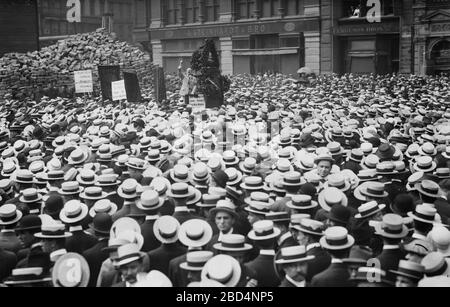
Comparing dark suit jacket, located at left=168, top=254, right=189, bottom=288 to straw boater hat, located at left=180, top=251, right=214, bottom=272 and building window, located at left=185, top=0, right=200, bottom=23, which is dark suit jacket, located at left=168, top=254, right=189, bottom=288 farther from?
building window, located at left=185, top=0, right=200, bottom=23

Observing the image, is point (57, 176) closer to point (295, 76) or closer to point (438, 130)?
point (438, 130)

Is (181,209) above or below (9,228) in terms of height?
above

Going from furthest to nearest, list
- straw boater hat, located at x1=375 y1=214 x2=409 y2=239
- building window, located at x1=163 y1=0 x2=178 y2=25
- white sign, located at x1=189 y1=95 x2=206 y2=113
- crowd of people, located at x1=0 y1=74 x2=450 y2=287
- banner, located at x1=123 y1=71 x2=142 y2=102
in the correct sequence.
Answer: building window, located at x1=163 y1=0 x2=178 y2=25
banner, located at x1=123 y1=71 x2=142 y2=102
white sign, located at x1=189 y1=95 x2=206 y2=113
straw boater hat, located at x1=375 y1=214 x2=409 y2=239
crowd of people, located at x1=0 y1=74 x2=450 y2=287

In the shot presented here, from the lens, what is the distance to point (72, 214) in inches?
218

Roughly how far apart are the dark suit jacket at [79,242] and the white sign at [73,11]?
46.8 ft

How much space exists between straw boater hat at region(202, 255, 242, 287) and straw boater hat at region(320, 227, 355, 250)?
81 centimetres

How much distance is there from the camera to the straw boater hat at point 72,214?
5.52m

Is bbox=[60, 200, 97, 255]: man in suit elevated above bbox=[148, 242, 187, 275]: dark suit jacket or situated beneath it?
elevated above

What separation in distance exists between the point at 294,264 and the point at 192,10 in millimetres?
16507

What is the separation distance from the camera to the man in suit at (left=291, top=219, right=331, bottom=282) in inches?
191

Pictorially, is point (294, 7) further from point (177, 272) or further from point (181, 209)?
point (177, 272)

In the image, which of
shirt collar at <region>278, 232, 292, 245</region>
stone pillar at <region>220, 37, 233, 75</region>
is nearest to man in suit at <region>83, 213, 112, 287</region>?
shirt collar at <region>278, 232, 292, 245</region>

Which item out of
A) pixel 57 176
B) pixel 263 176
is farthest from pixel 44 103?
pixel 263 176

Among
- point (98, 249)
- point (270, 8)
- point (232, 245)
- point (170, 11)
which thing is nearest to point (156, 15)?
point (170, 11)
